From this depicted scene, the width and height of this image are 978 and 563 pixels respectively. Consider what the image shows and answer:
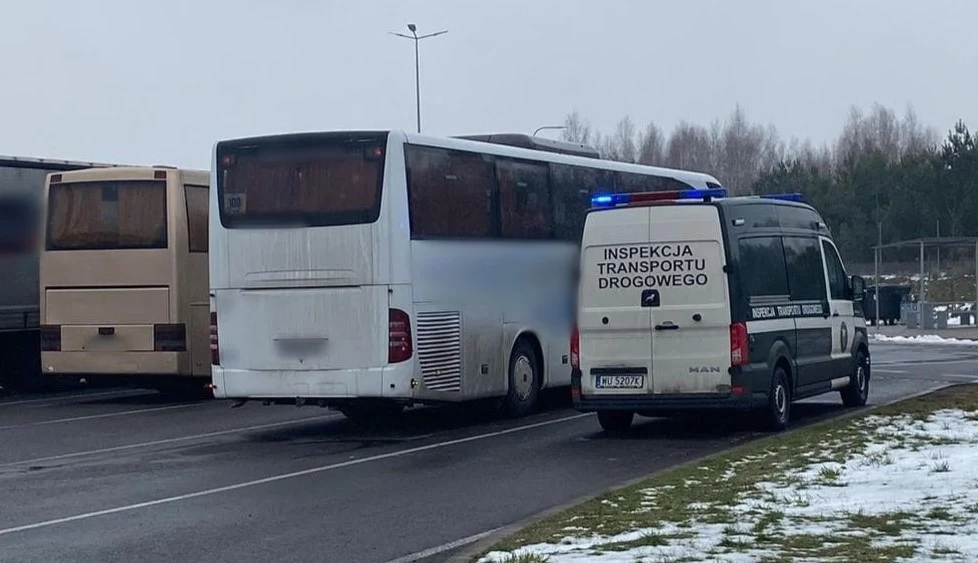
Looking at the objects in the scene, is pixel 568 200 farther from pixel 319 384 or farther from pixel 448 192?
pixel 319 384

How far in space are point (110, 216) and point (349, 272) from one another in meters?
7.20

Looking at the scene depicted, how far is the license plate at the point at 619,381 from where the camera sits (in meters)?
15.8

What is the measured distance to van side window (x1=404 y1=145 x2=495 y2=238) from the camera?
16766 mm

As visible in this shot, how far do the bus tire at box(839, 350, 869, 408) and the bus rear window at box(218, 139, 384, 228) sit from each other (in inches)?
255

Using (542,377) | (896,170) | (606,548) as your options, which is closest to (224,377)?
(542,377)

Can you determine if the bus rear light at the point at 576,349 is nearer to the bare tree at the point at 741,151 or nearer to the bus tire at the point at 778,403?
the bus tire at the point at 778,403

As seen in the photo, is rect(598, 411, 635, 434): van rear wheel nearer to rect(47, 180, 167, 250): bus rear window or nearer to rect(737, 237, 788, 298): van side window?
rect(737, 237, 788, 298): van side window

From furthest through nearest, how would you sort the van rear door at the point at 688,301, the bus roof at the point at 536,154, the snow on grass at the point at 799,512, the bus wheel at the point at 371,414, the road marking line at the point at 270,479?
the bus wheel at the point at 371,414 < the bus roof at the point at 536,154 < the van rear door at the point at 688,301 < the road marking line at the point at 270,479 < the snow on grass at the point at 799,512

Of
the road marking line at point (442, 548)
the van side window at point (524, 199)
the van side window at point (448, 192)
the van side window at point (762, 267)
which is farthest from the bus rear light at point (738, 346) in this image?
the road marking line at point (442, 548)

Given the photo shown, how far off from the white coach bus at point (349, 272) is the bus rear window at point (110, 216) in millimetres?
5316

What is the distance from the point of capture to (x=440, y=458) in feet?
49.0

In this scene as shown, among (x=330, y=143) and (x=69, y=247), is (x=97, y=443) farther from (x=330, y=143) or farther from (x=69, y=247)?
(x=69, y=247)

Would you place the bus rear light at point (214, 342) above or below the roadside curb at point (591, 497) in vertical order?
above

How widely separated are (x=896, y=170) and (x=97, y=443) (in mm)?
55650
